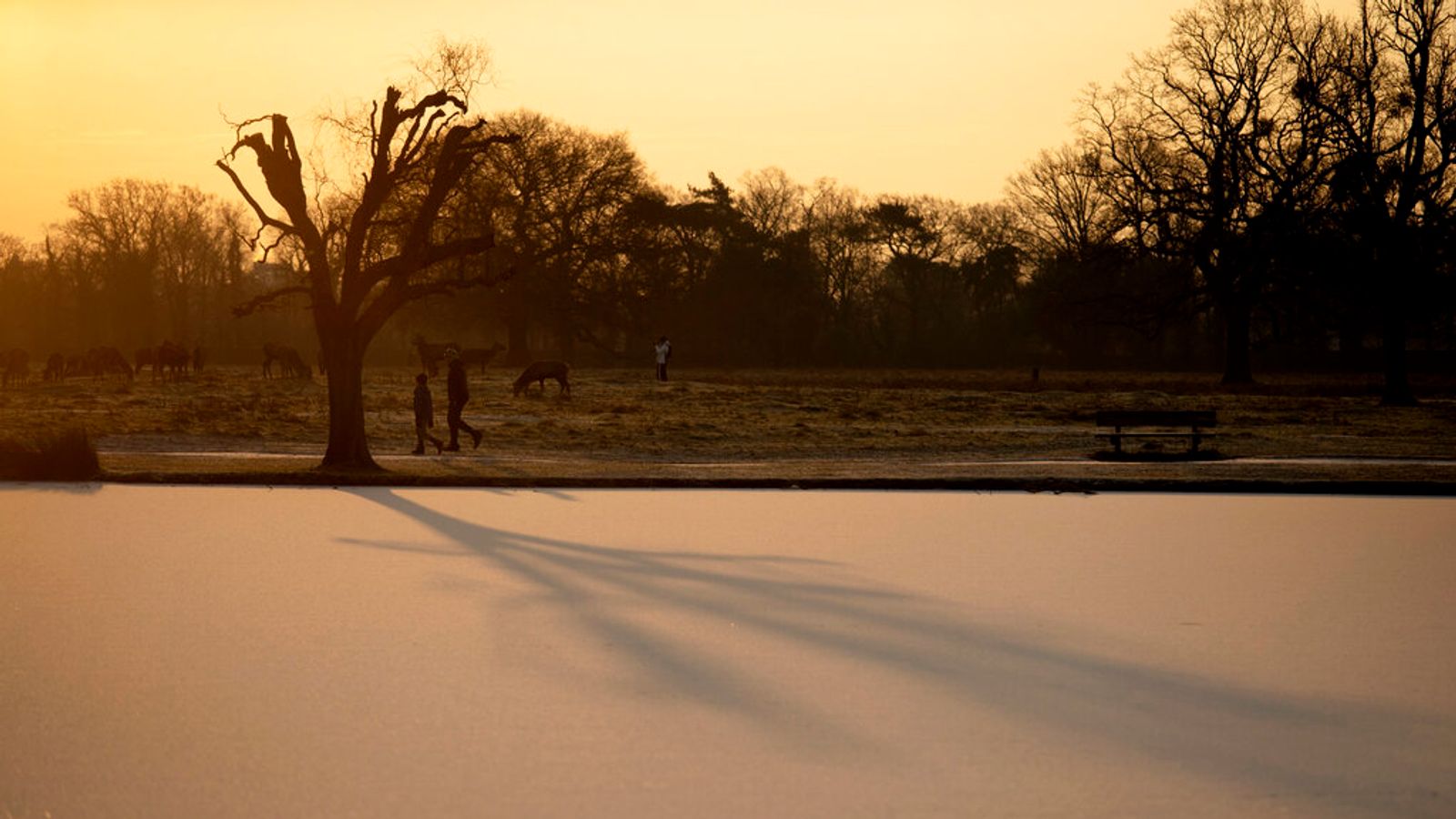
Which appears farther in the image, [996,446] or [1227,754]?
[996,446]

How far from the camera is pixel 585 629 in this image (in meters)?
9.41

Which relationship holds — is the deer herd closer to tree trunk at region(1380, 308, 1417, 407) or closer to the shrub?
tree trunk at region(1380, 308, 1417, 407)

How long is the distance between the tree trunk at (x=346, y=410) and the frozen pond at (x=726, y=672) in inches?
285

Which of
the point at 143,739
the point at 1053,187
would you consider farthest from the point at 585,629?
the point at 1053,187

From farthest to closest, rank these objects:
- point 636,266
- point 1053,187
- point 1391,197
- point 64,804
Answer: point 1053,187 < point 636,266 < point 1391,197 < point 64,804

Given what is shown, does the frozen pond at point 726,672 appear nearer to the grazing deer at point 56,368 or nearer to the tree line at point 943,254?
the tree line at point 943,254

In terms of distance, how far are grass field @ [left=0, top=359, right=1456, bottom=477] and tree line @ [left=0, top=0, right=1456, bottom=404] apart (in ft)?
9.30

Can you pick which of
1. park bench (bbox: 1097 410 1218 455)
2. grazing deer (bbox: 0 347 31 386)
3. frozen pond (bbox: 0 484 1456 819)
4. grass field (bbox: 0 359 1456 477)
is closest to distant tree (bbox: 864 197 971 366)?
grass field (bbox: 0 359 1456 477)

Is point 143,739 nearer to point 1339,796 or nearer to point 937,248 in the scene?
point 1339,796

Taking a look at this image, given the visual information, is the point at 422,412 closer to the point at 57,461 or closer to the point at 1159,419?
the point at 57,461

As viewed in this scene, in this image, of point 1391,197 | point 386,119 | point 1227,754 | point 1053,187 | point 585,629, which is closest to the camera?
point 1227,754

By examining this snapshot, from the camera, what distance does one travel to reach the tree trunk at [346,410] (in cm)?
2198

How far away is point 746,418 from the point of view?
115 feet

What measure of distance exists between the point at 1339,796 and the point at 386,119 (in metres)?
18.7
